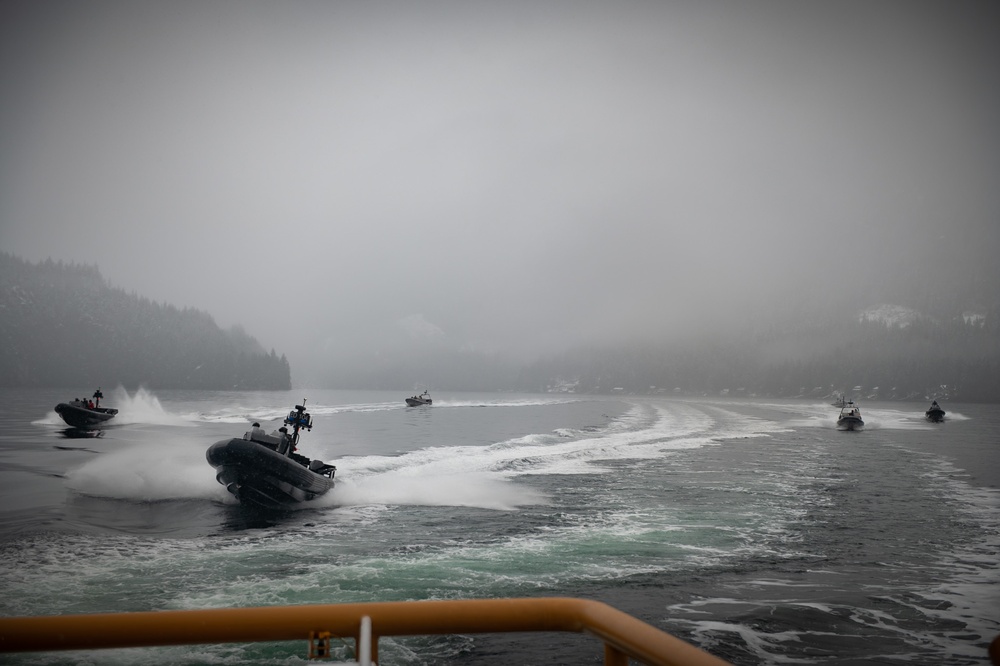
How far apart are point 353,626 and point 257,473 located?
→ 55.6 feet

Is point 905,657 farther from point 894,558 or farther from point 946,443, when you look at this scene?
point 946,443

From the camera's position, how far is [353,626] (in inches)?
82.0

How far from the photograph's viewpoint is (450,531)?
15.4 m

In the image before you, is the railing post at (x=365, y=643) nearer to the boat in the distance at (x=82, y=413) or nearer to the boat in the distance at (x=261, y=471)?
the boat in the distance at (x=261, y=471)

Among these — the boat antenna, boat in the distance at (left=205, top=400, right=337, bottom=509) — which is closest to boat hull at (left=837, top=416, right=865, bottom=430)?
the boat antenna

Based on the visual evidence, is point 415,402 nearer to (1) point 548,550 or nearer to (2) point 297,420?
(2) point 297,420

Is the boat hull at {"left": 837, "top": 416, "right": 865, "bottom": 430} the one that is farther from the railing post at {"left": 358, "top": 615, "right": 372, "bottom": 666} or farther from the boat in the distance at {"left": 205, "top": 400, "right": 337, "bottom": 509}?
the railing post at {"left": 358, "top": 615, "right": 372, "bottom": 666}

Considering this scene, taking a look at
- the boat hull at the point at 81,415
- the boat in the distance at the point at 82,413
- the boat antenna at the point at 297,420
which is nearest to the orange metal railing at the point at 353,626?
the boat antenna at the point at 297,420

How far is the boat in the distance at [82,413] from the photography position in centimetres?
4394

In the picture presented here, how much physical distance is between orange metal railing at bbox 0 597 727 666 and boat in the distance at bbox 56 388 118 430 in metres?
49.5

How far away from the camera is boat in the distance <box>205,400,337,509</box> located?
686 inches

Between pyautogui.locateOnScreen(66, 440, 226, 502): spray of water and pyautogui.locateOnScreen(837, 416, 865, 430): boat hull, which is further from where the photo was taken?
pyautogui.locateOnScreen(837, 416, 865, 430): boat hull

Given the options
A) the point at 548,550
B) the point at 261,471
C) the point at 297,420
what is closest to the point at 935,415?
the point at 548,550

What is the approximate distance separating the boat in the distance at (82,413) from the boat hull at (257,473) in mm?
32587
